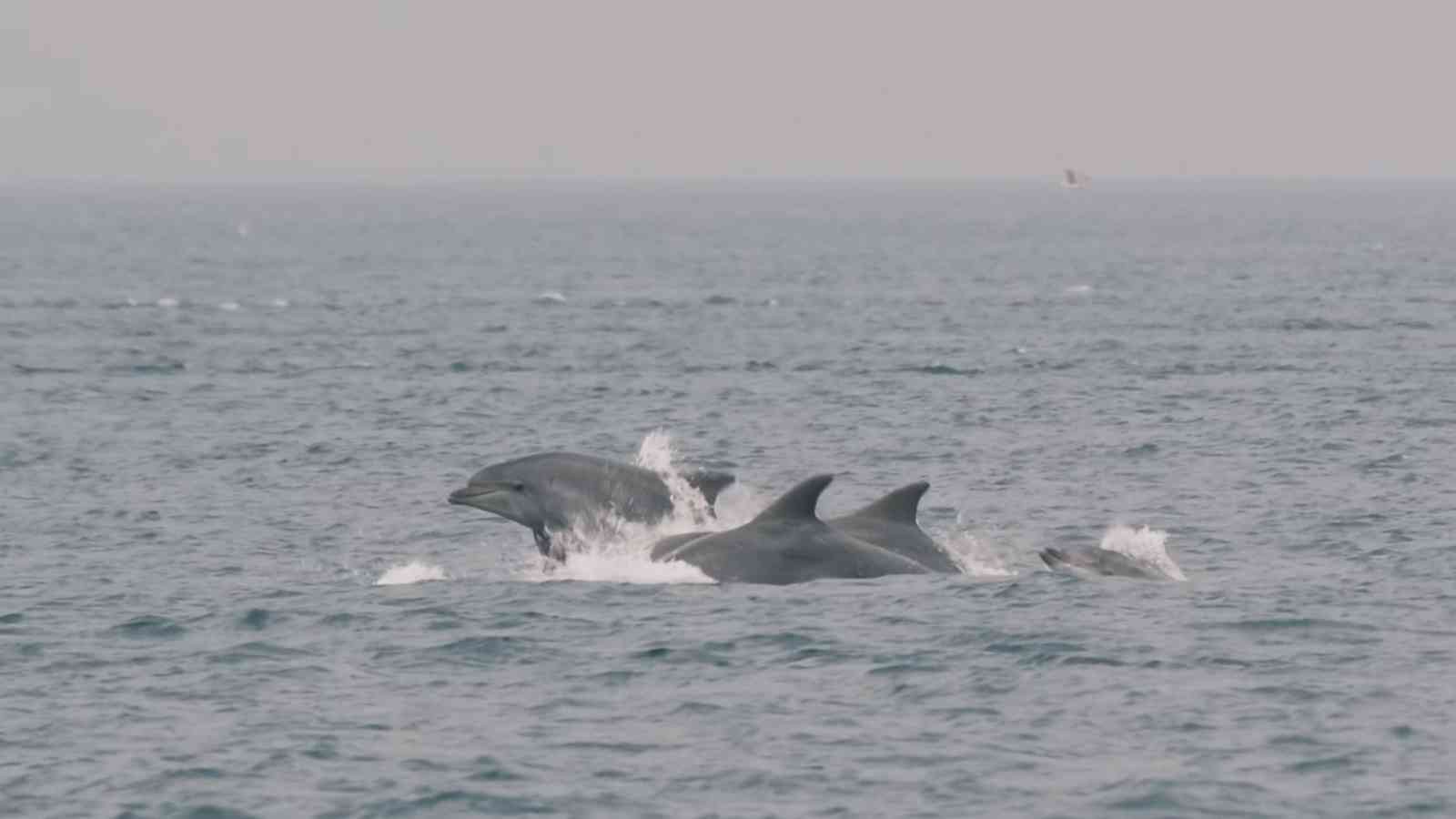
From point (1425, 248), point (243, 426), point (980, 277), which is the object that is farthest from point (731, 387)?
point (1425, 248)

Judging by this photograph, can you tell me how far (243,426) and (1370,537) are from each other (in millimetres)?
28055

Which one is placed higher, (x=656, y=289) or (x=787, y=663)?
(x=787, y=663)

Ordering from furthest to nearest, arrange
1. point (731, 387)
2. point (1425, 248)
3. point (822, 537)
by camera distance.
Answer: point (1425, 248) → point (731, 387) → point (822, 537)

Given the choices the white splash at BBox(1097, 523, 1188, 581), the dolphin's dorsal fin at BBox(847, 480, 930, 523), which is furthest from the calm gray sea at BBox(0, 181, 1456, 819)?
the dolphin's dorsal fin at BBox(847, 480, 930, 523)

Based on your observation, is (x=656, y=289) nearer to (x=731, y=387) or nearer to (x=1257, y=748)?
(x=731, y=387)

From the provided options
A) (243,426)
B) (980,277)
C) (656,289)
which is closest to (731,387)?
(243,426)

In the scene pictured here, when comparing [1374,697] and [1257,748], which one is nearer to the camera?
[1257,748]

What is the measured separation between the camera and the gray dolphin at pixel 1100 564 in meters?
34.8

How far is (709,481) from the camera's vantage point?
3419cm

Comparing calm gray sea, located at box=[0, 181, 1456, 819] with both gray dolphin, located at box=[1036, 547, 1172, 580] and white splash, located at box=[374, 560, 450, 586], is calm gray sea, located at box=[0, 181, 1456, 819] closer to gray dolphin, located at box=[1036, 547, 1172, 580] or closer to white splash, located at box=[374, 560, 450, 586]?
white splash, located at box=[374, 560, 450, 586]

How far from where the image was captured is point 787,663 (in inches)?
1148

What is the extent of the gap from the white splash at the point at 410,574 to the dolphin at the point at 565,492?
90.8 inches

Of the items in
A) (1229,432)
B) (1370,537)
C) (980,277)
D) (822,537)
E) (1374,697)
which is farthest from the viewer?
(980,277)

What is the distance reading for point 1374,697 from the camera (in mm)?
27703
